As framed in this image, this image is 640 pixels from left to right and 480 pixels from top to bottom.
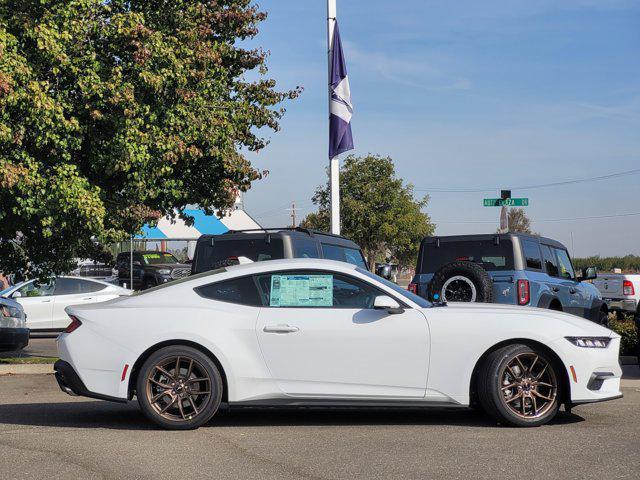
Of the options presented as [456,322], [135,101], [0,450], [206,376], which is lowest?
[0,450]

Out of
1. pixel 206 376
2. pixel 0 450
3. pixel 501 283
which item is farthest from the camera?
pixel 501 283

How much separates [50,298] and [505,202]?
35.3 ft

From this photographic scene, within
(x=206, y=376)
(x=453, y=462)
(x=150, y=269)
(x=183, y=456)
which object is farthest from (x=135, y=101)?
(x=150, y=269)

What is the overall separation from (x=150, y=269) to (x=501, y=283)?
21145 millimetres

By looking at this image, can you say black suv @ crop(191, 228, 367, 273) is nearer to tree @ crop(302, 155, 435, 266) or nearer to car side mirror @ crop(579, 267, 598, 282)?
car side mirror @ crop(579, 267, 598, 282)

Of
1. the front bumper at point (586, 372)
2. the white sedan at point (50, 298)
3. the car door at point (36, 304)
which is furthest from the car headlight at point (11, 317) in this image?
the front bumper at point (586, 372)

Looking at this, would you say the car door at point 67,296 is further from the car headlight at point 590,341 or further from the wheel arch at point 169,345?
the car headlight at point 590,341

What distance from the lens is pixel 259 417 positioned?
838cm

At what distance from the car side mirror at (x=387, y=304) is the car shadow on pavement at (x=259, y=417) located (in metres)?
1.06

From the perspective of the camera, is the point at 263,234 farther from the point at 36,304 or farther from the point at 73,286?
the point at 73,286

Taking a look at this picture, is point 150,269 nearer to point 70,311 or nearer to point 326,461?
point 70,311

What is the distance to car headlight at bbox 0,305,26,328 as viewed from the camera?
534 inches

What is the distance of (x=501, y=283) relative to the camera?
12.2 metres


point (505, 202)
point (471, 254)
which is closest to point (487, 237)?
point (471, 254)
